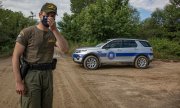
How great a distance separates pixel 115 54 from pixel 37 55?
1392cm

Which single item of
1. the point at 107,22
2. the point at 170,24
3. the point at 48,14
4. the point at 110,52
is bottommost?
the point at 110,52

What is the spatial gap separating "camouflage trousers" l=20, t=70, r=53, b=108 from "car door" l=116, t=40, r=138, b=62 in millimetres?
13886

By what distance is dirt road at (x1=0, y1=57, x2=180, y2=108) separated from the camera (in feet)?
30.8

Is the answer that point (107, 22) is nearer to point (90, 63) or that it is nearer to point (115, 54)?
point (115, 54)

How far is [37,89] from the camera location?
4730mm

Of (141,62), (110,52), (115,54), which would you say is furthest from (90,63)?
(141,62)

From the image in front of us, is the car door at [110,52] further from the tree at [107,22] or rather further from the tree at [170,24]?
the tree at [170,24]

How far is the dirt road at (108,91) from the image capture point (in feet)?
30.8

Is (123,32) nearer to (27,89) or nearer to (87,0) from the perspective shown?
(27,89)

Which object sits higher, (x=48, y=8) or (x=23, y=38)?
(x=48, y=8)

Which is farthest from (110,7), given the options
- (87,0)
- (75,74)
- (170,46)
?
(87,0)

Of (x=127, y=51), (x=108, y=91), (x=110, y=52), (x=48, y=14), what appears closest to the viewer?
(x=48, y=14)

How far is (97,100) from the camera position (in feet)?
32.1

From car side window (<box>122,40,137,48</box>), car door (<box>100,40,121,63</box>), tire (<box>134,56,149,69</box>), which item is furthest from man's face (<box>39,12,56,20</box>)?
tire (<box>134,56,149,69</box>)
